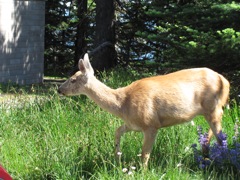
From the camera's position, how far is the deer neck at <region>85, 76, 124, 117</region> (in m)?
5.91

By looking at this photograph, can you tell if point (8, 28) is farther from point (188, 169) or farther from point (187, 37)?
point (188, 169)

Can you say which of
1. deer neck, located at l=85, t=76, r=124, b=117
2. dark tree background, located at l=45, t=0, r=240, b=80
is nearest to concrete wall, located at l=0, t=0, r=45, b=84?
dark tree background, located at l=45, t=0, r=240, b=80

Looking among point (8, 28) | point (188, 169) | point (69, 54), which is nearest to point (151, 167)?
point (188, 169)

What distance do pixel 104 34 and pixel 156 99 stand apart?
1087 cm

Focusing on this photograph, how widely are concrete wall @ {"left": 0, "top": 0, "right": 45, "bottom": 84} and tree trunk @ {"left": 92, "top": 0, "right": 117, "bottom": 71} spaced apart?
2.55m

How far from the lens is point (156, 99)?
5832 mm

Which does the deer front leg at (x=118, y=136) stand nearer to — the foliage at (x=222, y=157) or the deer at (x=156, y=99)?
the deer at (x=156, y=99)

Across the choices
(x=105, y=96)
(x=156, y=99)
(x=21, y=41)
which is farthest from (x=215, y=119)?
(x=21, y=41)

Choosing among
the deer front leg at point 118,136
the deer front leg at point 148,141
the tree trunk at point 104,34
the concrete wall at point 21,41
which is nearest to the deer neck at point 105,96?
the deer front leg at point 118,136

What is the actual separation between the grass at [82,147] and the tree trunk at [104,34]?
8.35m

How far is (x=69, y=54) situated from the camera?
74.6 ft

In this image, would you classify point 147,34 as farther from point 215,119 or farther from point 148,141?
point 148,141

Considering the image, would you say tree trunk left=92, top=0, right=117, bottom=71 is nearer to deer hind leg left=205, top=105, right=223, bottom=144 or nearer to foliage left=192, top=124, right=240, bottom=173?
deer hind leg left=205, top=105, right=223, bottom=144

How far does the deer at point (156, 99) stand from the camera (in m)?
5.71
